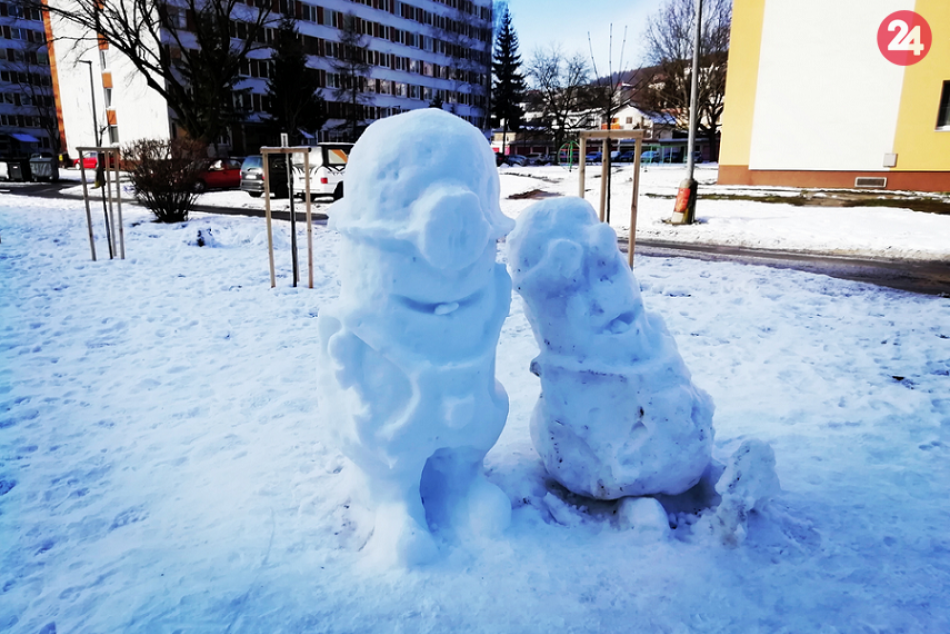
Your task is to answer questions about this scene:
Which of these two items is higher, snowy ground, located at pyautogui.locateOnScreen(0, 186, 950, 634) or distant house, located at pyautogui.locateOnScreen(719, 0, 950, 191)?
distant house, located at pyautogui.locateOnScreen(719, 0, 950, 191)

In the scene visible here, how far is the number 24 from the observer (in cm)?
1669

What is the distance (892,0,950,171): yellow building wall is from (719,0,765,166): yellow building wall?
4049mm

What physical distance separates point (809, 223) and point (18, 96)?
58.5 m

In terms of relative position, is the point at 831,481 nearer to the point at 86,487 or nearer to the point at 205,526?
the point at 205,526

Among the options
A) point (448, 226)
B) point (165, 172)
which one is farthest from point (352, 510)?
point (165, 172)

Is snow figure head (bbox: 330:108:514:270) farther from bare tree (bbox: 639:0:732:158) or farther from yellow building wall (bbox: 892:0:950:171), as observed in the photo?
bare tree (bbox: 639:0:732:158)

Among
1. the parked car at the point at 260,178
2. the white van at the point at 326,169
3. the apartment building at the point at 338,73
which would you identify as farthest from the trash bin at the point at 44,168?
the white van at the point at 326,169

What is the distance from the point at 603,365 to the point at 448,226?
1.04m

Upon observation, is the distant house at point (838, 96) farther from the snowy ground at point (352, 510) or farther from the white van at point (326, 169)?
the snowy ground at point (352, 510)

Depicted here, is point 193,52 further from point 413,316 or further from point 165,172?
point 413,316

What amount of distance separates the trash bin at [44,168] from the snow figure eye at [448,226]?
3070cm

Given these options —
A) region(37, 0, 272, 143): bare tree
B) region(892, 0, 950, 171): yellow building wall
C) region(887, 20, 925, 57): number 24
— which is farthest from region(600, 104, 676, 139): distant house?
region(892, 0, 950, 171): yellow building wall

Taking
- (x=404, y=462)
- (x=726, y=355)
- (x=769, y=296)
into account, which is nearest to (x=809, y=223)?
(x=769, y=296)

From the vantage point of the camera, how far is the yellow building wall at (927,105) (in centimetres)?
1639
